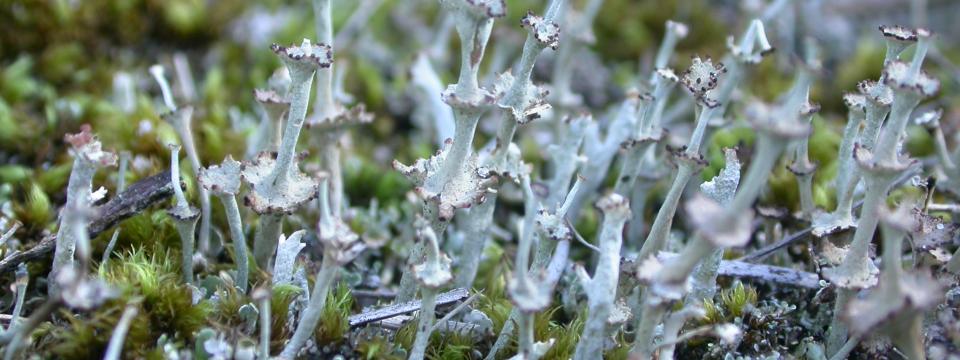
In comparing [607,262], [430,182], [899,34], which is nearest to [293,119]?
[430,182]

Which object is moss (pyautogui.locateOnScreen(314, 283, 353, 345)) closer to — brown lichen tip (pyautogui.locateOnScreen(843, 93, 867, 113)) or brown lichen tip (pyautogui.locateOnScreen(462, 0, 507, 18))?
brown lichen tip (pyautogui.locateOnScreen(462, 0, 507, 18))

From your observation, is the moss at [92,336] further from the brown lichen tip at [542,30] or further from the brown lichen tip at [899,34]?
the brown lichen tip at [899,34]

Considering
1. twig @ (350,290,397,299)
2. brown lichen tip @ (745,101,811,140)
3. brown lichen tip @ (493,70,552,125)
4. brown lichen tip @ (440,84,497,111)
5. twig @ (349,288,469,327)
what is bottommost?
twig @ (350,290,397,299)

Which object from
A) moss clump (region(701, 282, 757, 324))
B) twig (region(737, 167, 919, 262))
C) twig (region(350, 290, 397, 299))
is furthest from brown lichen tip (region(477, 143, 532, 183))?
twig (region(737, 167, 919, 262))

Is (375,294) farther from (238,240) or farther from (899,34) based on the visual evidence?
(899,34)

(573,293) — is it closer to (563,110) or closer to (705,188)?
(705,188)

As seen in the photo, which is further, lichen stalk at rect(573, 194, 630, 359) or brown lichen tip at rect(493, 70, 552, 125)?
brown lichen tip at rect(493, 70, 552, 125)
